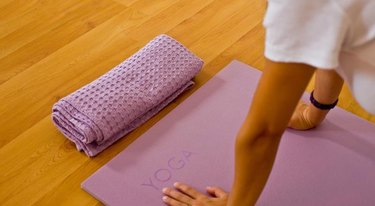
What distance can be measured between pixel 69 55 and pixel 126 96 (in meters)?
0.35

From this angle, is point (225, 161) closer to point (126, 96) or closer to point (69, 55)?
point (126, 96)

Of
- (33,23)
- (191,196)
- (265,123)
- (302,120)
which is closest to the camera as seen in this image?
(265,123)

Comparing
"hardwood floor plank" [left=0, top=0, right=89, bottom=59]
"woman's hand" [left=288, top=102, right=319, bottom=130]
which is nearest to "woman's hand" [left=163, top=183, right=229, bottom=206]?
"woman's hand" [left=288, top=102, right=319, bottom=130]

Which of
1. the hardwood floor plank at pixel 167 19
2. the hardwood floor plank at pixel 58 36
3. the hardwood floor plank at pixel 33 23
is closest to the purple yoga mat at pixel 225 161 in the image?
the hardwood floor plank at pixel 167 19

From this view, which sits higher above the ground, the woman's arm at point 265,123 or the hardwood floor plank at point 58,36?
the woman's arm at point 265,123

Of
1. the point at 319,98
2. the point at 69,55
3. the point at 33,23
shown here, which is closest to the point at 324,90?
the point at 319,98

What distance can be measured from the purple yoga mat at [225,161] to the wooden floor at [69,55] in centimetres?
5

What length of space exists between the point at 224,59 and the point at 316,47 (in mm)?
874

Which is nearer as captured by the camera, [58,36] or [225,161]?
[225,161]

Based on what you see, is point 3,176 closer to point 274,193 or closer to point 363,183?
point 274,193

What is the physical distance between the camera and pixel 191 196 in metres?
1.03

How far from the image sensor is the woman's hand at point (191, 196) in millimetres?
991

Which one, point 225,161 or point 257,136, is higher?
point 257,136

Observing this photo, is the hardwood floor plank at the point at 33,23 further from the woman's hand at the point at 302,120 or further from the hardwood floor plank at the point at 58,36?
the woman's hand at the point at 302,120
